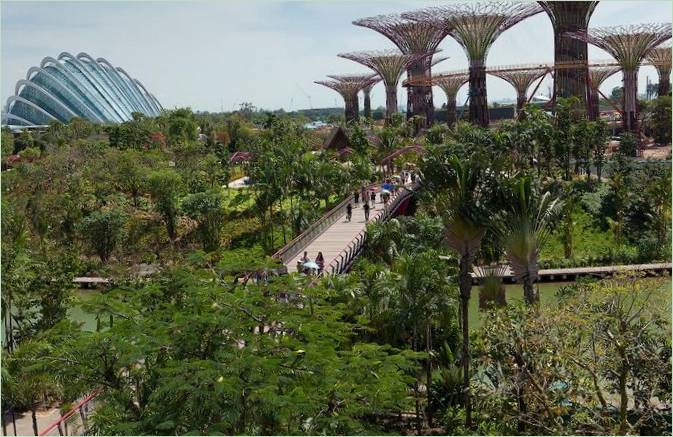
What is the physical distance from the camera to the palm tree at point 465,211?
11.4 meters

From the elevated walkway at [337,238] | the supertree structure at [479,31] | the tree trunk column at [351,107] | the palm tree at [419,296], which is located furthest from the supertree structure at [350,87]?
the palm tree at [419,296]

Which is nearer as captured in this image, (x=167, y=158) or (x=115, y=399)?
(x=115, y=399)

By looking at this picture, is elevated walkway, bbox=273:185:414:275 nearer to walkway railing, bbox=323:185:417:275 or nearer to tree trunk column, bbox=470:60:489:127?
walkway railing, bbox=323:185:417:275

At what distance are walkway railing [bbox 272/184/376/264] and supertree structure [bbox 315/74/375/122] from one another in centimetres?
3648

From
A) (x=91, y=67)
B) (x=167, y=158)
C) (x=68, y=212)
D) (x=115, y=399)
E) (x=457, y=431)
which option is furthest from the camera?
(x=91, y=67)

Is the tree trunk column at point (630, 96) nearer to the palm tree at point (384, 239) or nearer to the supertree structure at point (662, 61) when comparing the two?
the supertree structure at point (662, 61)

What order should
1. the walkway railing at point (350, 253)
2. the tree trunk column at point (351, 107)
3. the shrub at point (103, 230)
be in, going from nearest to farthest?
the walkway railing at point (350, 253) → the shrub at point (103, 230) → the tree trunk column at point (351, 107)

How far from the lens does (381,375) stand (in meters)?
10.0

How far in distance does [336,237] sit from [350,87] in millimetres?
42394

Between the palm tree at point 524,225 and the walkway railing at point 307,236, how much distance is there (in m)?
8.62

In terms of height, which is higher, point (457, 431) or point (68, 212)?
point (68, 212)

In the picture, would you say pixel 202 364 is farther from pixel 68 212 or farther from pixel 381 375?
pixel 68 212

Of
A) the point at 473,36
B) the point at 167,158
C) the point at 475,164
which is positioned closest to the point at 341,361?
the point at 475,164

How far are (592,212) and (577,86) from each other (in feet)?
71.6
